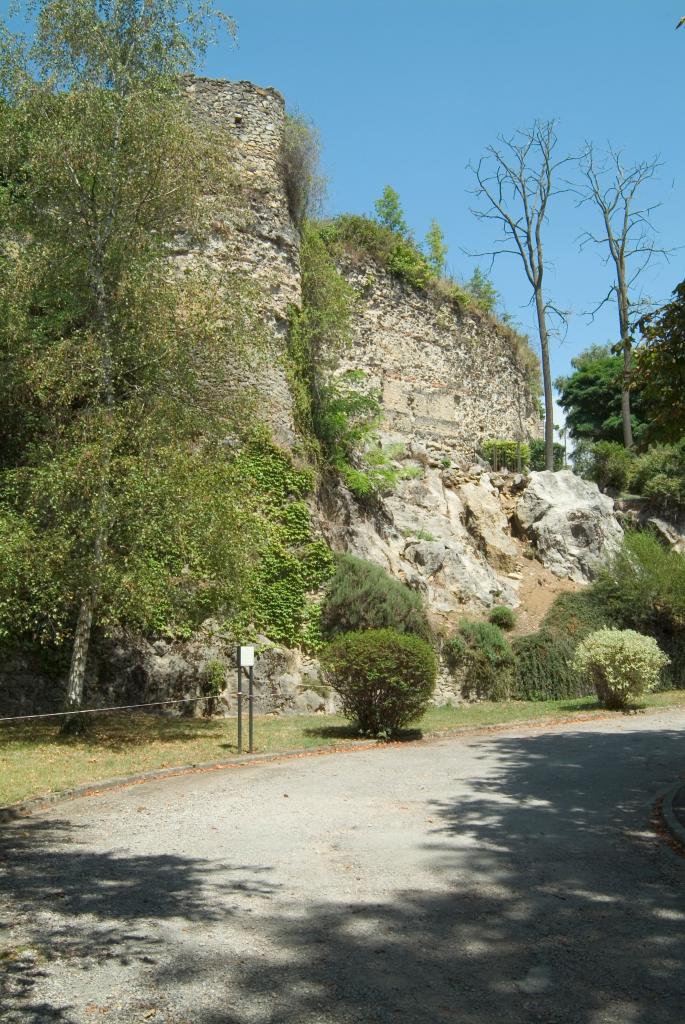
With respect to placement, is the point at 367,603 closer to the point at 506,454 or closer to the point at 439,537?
the point at 439,537

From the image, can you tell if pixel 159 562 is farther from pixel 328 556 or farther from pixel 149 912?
pixel 149 912

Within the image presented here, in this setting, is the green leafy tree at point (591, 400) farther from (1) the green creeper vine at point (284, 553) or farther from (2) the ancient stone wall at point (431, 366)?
(1) the green creeper vine at point (284, 553)

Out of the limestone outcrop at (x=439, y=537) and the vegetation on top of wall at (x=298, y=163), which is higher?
the vegetation on top of wall at (x=298, y=163)

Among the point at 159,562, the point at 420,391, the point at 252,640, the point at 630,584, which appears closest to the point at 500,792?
the point at 159,562

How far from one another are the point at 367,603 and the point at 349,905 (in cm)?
1206

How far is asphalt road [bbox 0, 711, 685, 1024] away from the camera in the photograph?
3.63 metres

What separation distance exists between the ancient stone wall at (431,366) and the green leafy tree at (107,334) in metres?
9.29

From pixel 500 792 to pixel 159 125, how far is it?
10.5 m

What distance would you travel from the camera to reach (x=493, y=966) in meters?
4.01

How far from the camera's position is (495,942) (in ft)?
14.2

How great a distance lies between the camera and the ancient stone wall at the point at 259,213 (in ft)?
62.0

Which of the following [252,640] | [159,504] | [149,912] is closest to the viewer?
[149,912]

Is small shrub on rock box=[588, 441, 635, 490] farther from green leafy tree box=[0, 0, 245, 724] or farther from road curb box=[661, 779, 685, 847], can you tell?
road curb box=[661, 779, 685, 847]

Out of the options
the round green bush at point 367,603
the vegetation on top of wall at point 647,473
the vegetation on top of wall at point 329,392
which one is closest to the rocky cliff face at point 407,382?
the vegetation on top of wall at point 329,392
